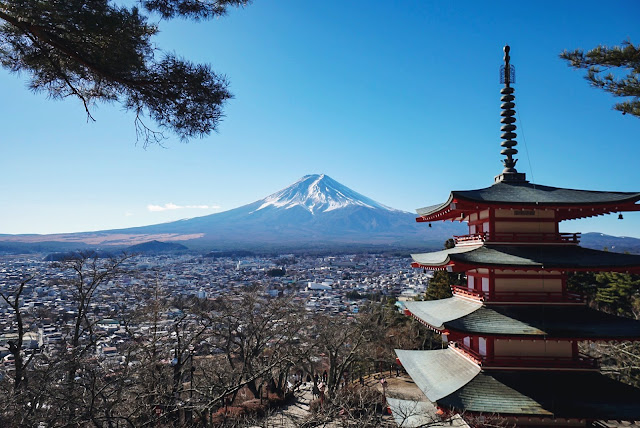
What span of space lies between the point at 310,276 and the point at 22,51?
227 ft

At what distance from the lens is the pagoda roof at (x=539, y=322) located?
7254 millimetres

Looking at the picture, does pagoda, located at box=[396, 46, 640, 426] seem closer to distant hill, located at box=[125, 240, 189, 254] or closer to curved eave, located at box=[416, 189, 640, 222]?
curved eave, located at box=[416, 189, 640, 222]

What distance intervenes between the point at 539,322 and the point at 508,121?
4428 millimetres

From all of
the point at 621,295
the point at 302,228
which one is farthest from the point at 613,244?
the point at 621,295

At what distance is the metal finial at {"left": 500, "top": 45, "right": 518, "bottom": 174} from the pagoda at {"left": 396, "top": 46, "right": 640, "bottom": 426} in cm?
54

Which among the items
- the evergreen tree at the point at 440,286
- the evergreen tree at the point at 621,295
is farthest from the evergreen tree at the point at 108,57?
the evergreen tree at the point at 621,295

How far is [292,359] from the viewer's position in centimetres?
1770

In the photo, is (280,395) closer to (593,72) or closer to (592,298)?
(593,72)

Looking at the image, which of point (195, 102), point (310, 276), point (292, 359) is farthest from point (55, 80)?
point (310, 276)

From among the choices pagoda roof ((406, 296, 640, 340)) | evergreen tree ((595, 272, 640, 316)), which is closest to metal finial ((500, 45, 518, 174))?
pagoda roof ((406, 296, 640, 340))

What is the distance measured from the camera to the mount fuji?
138 m

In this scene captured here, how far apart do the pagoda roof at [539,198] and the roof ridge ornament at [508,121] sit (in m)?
0.51

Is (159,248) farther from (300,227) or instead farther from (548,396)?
(548,396)

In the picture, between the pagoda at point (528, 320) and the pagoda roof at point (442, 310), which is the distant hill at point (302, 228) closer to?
the pagoda roof at point (442, 310)
